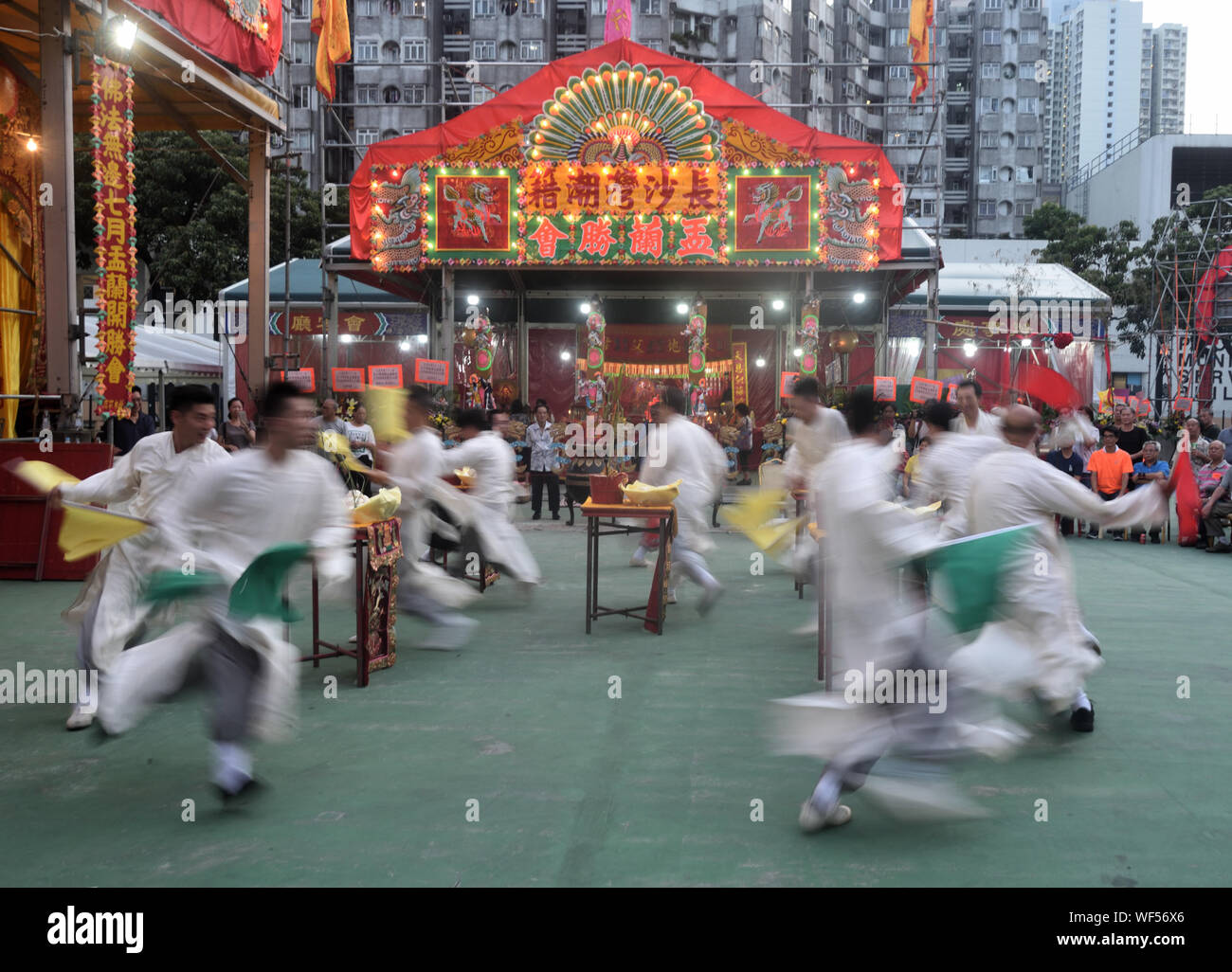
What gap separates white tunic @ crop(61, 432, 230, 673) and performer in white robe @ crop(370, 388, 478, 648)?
1.41 metres

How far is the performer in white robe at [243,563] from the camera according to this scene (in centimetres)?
341

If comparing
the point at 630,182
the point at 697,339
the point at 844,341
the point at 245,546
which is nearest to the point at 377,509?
the point at 245,546

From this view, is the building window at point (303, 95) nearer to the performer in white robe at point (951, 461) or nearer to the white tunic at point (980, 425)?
the white tunic at point (980, 425)

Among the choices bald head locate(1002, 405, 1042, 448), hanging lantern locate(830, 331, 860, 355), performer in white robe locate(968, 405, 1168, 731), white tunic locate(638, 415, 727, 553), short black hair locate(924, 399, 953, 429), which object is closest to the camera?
performer in white robe locate(968, 405, 1168, 731)

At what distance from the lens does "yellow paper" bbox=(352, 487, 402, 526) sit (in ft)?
17.4

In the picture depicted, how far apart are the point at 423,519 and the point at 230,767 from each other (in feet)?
9.20

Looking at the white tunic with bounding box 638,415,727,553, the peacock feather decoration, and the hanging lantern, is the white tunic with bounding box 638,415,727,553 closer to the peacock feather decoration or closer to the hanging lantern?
the peacock feather decoration

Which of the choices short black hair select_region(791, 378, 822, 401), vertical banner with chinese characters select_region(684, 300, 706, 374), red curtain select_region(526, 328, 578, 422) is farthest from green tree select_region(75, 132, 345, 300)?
short black hair select_region(791, 378, 822, 401)

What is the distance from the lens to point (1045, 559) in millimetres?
4211

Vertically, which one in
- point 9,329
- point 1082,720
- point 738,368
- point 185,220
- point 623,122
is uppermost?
point 185,220

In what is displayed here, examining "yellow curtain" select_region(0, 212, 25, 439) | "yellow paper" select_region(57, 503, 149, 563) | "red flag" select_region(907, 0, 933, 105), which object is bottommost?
"yellow paper" select_region(57, 503, 149, 563)

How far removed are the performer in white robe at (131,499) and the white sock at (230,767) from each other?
→ 46.2 inches

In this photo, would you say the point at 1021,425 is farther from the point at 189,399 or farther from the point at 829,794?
the point at 189,399
